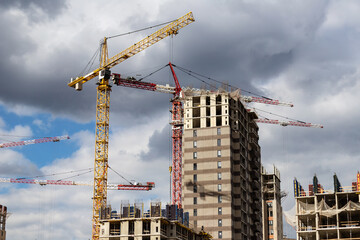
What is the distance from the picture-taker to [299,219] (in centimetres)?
17388

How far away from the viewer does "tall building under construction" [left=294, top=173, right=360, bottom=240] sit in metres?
166

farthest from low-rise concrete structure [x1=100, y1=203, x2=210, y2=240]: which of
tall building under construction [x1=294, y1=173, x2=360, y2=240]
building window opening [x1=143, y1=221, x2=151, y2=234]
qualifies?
tall building under construction [x1=294, y1=173, x2=360, y2=240]

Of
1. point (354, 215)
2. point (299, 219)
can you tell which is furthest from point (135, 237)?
point (354, 215)

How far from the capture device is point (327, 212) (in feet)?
550

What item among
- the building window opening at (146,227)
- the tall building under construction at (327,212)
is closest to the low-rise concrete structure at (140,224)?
the building window opening at (146,227)

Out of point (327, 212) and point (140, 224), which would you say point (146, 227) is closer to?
point (140, 224)

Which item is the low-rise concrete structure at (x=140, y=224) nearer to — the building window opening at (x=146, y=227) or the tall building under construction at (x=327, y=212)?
the building window opening at (x=146, y=227)

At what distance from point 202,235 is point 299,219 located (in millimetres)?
28676

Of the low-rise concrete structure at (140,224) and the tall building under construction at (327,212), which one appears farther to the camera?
the tall building under construction at (327,212)

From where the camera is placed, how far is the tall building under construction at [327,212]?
544ft

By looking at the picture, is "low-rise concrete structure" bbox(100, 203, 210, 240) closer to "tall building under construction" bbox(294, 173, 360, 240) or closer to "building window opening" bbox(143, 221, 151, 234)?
"building window opening" bbox(143, 221, 151, 234)

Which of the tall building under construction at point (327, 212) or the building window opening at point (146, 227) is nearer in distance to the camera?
the building window opening at point (146, 227)

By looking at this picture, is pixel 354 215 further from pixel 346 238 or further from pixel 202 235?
pixel 202 235

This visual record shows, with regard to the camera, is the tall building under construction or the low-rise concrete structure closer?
the low-rise concrete structure
